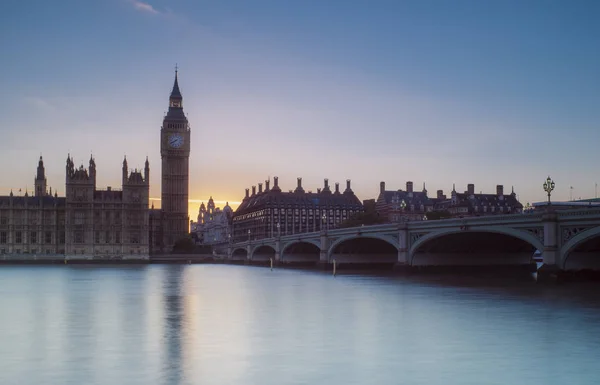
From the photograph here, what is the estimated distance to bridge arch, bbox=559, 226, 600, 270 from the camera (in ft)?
145

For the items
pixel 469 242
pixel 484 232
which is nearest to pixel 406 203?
pixel 469 242

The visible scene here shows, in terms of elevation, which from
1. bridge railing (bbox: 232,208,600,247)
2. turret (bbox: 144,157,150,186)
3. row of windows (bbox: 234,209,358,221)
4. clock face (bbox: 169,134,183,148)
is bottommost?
bridge railing (bbox: 232,208,600,247)

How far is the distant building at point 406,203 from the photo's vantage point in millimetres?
159375

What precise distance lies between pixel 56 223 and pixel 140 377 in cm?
12883

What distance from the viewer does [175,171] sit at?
17012 cm

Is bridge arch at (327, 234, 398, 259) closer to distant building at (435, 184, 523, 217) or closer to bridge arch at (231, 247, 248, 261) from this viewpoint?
bridge arch at (231, 247, 248, 261)

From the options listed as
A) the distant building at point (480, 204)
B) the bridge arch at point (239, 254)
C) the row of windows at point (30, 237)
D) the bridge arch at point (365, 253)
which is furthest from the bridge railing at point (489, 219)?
the distant building at point (480, 204)

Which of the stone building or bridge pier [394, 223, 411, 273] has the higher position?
the stone building

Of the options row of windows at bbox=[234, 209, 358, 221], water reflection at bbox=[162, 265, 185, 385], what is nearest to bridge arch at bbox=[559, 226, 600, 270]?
water reflection at bbox=[162, 265, 185, 385]

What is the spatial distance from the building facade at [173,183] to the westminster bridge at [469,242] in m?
48.6

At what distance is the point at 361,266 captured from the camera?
9575cm

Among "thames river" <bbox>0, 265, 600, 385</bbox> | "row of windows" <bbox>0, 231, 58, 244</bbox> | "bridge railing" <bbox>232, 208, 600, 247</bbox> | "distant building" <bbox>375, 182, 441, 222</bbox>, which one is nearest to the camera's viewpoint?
"thames river" <bbox>0, 265, 600, 385</bbox>

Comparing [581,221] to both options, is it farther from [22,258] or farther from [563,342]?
[22,258]

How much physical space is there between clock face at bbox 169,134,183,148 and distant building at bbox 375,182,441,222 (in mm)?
47873
